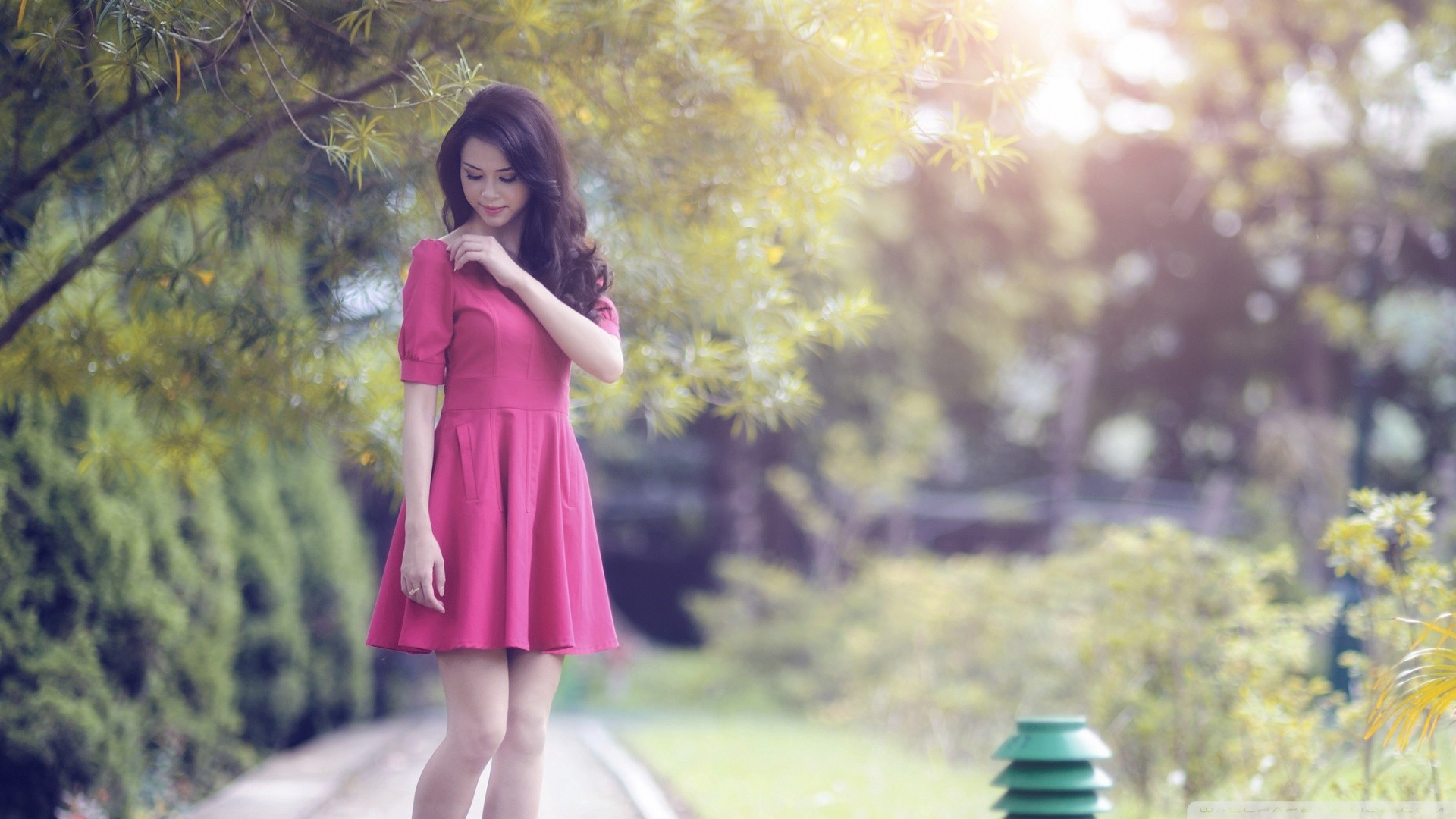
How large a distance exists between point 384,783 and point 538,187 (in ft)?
11.4

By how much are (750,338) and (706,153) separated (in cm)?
60

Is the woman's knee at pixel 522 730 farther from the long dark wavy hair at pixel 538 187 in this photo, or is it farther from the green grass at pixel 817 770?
the green grass at pixel 817 770

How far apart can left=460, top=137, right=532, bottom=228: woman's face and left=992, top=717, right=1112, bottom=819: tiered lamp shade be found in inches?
74.7

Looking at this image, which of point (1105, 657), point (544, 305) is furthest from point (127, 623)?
point (1105, 657)

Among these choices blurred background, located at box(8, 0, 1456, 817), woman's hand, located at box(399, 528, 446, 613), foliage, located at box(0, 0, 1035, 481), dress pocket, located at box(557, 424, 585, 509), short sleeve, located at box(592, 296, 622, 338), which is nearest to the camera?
woman's hand, located at box(399, 528, 446, 613)

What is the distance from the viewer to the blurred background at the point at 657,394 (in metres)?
3.01

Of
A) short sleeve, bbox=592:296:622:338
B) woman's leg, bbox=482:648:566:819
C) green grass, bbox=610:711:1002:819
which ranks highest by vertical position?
short sleeve, bbox=592:296:622:338

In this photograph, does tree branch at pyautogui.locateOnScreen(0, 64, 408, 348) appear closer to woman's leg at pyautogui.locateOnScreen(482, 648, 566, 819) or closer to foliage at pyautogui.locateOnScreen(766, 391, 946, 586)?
woman's leg at pyautogui.locateOnScreen(482, 648, 566, 819)

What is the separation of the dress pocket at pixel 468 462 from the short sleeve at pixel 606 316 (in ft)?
1.32

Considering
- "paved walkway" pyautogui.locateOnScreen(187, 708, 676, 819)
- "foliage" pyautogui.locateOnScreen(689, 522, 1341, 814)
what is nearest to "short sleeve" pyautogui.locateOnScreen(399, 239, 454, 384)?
"paved walkway" pyautogui.locateOnScreen(187, 708, 676, 819)

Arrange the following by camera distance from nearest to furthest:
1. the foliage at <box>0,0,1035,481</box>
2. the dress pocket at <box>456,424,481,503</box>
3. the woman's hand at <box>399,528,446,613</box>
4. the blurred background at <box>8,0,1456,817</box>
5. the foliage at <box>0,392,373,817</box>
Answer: the woman's hand at <box>399,528,446,613</box> → the dress pocket at <box>456,424,481,503</box> → the foliage at <box>0,0,1035,481</box> → the blurred background at <box>8,0,1456,817</box> → the foliage at <box>0,392,373,817</box>

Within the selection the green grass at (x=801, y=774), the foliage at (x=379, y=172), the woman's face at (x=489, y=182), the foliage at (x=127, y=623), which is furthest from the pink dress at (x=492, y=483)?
the foliage at (x=127, y=623)

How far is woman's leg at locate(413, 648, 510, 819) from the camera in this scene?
2223 mm

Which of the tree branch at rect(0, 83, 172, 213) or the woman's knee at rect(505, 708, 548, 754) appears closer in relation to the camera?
the woman's knee at rect(505, 708, 548, 754)
